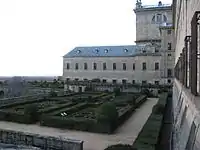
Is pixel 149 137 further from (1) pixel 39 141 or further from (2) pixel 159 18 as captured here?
(2) pixel 159 18

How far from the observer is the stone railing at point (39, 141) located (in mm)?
9239

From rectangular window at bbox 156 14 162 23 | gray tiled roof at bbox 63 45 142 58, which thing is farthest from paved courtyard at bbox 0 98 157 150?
rectangular window at bbox 156 14 162 23

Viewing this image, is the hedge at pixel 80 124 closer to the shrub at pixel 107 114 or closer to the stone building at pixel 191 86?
the shrub at pixel 107 114

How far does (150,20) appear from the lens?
42.6 m

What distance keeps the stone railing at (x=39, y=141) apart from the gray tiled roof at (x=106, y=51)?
29772 mm

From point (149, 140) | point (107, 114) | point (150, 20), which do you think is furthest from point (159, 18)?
point (149, 140)

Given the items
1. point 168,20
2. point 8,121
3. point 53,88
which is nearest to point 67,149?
point 8,121

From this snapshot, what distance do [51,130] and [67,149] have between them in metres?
3.37

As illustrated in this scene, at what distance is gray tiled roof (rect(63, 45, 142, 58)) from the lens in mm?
39938

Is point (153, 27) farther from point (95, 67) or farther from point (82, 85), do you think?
point (82, 85)

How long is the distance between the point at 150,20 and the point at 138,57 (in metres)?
8.41

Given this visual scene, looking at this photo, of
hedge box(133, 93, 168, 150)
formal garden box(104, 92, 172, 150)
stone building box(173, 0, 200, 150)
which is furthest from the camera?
hedge box(133, 93, 168, 150)

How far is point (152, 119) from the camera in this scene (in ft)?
39.1

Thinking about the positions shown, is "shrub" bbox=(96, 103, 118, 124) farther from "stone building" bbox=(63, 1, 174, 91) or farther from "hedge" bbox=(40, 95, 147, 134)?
"stone building" bbox=(63, 1, 174, 91)
